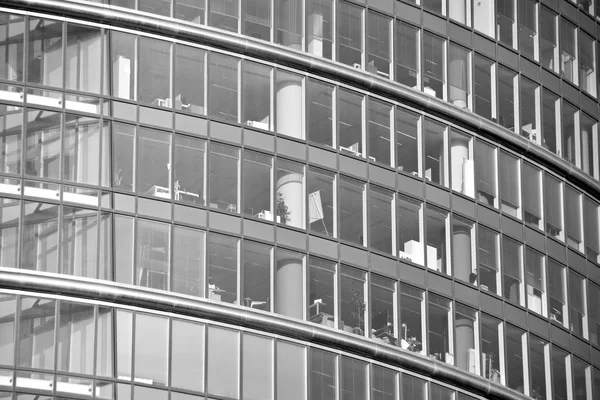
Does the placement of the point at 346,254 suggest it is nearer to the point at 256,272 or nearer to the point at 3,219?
the point at 256,272

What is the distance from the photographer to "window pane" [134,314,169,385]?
190ft

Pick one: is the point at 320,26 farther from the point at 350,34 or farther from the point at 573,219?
the point at 573,219

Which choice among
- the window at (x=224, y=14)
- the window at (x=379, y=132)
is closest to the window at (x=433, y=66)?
the window at (x=379, y=132)

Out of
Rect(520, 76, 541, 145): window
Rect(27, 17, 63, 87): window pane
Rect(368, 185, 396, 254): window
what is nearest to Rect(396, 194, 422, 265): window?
Rect(368, 185, 396, 254): window

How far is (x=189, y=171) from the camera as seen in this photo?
60.5 m

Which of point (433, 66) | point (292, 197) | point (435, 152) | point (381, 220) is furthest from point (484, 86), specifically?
point (292, 197)

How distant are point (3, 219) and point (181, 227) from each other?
17.2 feet

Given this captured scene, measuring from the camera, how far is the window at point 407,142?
211 feet

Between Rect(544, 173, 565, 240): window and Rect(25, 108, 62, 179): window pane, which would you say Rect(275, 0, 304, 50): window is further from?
Rect(544, 173, 565, 240): window

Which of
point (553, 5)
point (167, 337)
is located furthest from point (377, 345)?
point (553, 5)

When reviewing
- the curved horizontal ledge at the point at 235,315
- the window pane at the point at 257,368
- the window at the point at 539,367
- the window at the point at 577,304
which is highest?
the window at the point at 577,304

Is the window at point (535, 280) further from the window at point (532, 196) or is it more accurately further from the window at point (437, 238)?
the window at point (437, 238)

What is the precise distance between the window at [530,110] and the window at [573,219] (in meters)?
2.26

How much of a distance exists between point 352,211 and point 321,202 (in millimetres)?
1076
